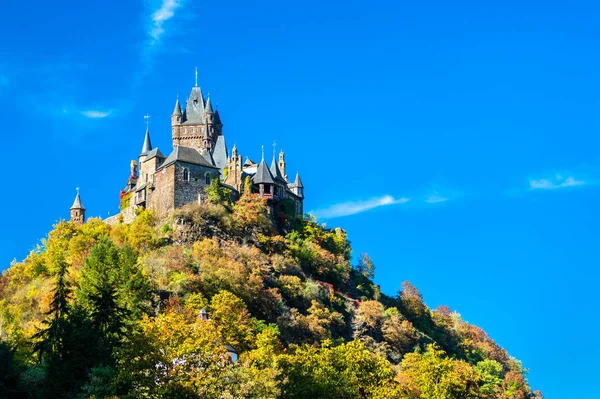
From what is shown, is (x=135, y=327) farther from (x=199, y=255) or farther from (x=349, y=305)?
(x=349, y=305)

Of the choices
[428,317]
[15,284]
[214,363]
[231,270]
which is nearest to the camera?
[214,363]

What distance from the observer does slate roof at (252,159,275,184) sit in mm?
108562

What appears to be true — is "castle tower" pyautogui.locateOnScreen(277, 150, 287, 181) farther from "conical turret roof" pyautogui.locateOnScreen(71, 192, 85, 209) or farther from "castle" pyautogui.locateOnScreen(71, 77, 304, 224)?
"conical turret roof" pyautogui.locateOnScreen(71, 192, 85, 209)

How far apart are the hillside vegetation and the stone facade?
5.69ft

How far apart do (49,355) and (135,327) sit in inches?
219

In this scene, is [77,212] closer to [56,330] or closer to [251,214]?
[251,214]

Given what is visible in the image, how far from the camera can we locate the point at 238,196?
10612 cm

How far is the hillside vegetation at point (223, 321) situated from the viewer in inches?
2283

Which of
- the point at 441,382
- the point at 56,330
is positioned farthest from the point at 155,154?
the point at 441,382

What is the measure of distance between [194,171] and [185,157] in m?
1.68

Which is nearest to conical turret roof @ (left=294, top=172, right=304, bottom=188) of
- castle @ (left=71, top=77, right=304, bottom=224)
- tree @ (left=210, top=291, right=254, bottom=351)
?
castle @ (left=71, top=77, right=304, bottom=224)

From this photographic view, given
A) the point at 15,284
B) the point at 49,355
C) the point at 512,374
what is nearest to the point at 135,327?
the point at 49,355

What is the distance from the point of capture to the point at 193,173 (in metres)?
101

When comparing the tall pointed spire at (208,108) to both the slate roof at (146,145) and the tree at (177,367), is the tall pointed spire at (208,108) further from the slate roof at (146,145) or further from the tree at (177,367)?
the tree at (177,367)
